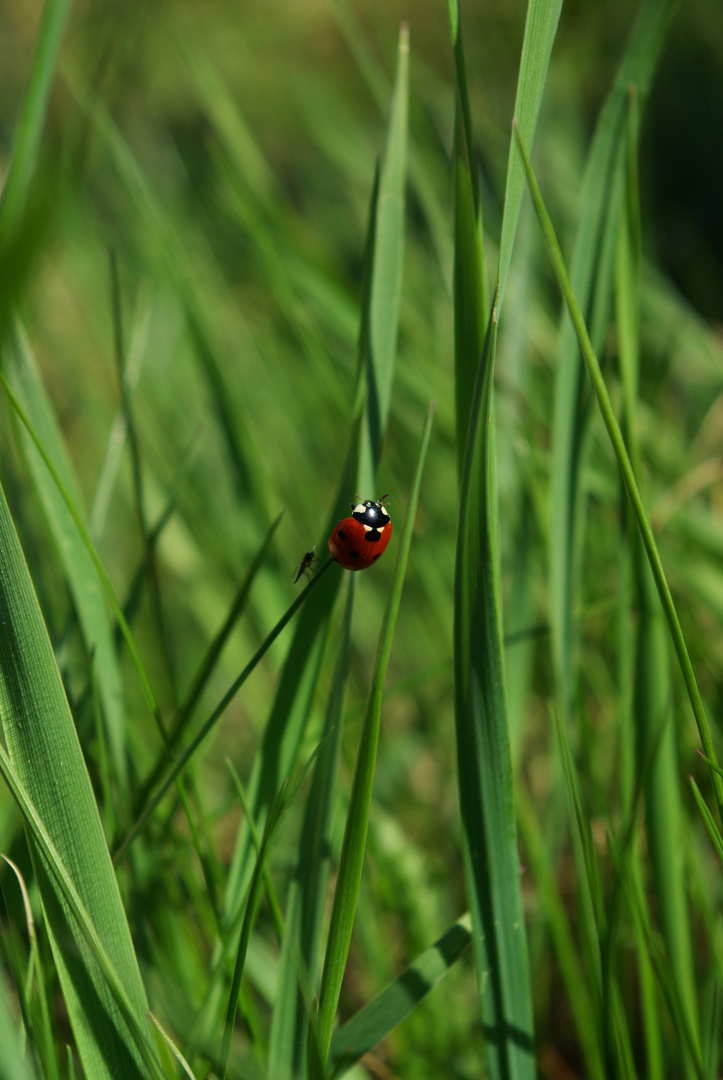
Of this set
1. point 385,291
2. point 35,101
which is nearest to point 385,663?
point 385,291

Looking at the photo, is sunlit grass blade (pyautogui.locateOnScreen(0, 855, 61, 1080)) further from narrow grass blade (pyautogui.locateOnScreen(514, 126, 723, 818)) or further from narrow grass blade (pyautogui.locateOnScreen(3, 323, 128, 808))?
narrow grass blade (pyautogui.locateOnScreen(514, 126, 723, 818))

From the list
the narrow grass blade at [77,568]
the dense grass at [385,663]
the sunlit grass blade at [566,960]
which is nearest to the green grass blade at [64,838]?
the dense grass at [385,663]

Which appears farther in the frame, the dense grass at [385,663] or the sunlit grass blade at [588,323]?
the sunlit grass blade at [588,323]

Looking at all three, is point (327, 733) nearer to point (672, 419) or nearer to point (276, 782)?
point (276, 782)

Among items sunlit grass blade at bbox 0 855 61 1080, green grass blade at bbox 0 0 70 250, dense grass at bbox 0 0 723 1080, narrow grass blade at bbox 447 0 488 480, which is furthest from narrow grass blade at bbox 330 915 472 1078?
green grass blade at bbox 0 0 70 250

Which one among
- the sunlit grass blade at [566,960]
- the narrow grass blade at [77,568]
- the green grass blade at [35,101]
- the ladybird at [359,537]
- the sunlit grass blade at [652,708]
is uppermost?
the green grass blade at [35,101]

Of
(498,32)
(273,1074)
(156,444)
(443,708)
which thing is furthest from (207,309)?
(498,32)

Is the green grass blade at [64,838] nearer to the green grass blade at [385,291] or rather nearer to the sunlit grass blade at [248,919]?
the sunlit grass blade at [248,919]
